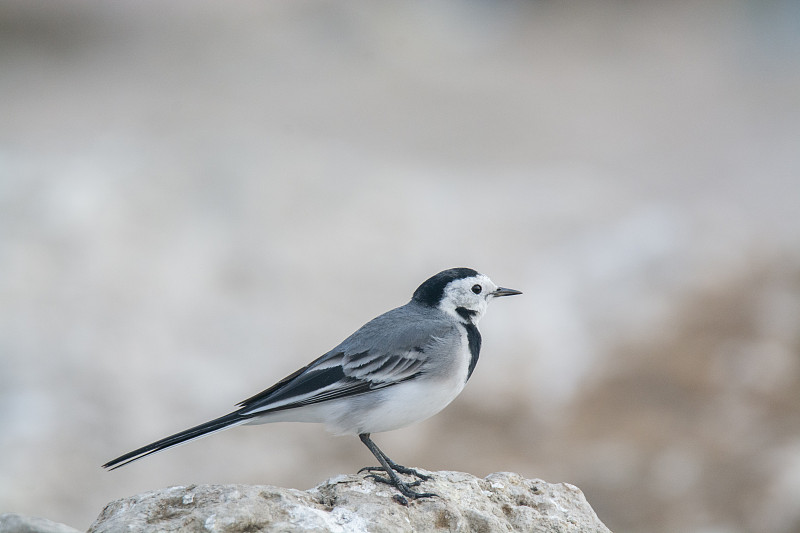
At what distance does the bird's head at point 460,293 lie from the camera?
8.90 m

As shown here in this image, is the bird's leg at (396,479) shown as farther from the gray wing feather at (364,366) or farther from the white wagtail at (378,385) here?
the gray wing feather at (364,366)

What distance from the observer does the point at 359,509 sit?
7.10 metres

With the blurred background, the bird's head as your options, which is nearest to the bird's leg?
the bird's head

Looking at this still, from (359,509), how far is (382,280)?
13.5 metres

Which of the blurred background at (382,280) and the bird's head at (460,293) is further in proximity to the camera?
the blurred background at (382,280)

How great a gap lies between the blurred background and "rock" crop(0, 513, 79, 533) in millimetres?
9386

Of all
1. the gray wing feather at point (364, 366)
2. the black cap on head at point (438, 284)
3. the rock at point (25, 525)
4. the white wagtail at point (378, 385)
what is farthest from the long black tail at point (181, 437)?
the black cap on head at point (438, 284)

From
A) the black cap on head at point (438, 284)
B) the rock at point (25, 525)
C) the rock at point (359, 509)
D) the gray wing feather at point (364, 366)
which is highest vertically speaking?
the black cap on head at point (438, 284)

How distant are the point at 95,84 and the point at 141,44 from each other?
17.6 ft

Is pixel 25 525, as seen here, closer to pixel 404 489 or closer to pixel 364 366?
pixel 404 489

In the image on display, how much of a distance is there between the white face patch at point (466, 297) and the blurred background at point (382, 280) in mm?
7758

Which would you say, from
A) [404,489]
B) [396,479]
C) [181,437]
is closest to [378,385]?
[396,479]

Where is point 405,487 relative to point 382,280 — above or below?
below

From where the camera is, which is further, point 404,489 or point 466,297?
point 466,297
